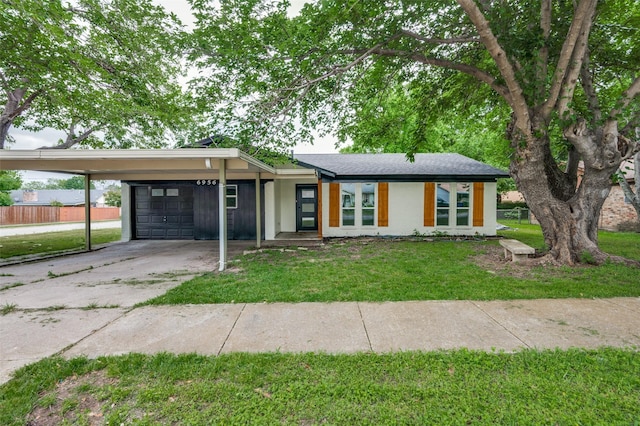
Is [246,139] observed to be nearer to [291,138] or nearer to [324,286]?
[291,138]

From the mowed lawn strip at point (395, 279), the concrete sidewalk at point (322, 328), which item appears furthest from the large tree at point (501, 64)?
the concrete sidewalk at point (322, 328)

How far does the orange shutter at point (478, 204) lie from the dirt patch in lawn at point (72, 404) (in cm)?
1200

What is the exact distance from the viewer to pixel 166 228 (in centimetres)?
1244

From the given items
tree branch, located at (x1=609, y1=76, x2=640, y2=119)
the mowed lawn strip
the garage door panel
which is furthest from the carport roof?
tree branch, located at (x1=609, y1=76, x2=640, y2=119)

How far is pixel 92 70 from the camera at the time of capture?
927cm

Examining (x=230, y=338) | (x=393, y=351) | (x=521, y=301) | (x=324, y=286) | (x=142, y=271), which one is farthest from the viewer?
(x=142, y=271)

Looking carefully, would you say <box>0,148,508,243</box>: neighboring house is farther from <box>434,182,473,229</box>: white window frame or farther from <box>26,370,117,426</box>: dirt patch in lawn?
<box>26,370,117,426</box>: dirt patch in lawn

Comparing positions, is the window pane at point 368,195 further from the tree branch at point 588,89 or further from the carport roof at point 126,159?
the tree branch at point 588,89

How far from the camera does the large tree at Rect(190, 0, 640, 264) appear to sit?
19.8 feet

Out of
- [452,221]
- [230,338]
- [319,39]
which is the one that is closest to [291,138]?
Answer: [319,39]

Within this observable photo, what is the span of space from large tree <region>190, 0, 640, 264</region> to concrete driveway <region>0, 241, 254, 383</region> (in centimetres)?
363

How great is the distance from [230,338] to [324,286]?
2178 mm

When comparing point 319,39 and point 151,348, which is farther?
point 319,39

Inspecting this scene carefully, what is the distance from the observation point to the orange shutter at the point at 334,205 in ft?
38.0
